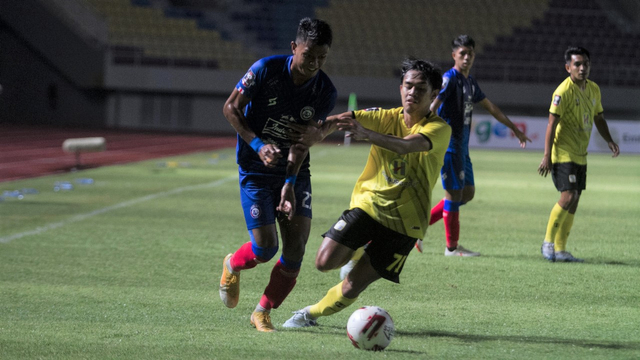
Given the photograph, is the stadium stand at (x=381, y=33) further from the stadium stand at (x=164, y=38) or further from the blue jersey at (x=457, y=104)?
the blue jersey at (x=457, y=104)

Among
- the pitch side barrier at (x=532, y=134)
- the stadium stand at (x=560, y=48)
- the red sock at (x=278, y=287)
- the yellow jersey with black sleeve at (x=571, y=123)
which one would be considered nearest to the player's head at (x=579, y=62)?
the yellow jersey with black sleeve at (x=571, y=123)

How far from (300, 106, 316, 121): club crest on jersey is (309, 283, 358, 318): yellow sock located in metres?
1.04

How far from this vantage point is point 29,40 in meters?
34.6

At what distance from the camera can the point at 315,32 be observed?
15.2ft

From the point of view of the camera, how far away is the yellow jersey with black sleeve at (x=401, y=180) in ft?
15.6

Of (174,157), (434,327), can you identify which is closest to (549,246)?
(434,327)

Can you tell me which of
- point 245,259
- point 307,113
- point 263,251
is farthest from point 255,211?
point 307,113

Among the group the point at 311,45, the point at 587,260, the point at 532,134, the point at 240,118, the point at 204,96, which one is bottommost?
the point at 204,96

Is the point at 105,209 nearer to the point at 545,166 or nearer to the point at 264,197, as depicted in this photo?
the point at 545,166

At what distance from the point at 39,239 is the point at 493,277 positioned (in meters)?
4.69

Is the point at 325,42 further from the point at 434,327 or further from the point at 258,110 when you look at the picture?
the point at 434,327

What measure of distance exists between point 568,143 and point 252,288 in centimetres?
349

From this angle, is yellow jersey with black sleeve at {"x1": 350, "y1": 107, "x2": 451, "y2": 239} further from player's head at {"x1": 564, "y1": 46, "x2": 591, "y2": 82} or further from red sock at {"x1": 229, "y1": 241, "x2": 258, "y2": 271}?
player's head at {"x1": 564, "y1": 46, "x2": 591, "y2": 82}

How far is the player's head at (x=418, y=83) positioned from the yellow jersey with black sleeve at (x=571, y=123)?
3.44 m
